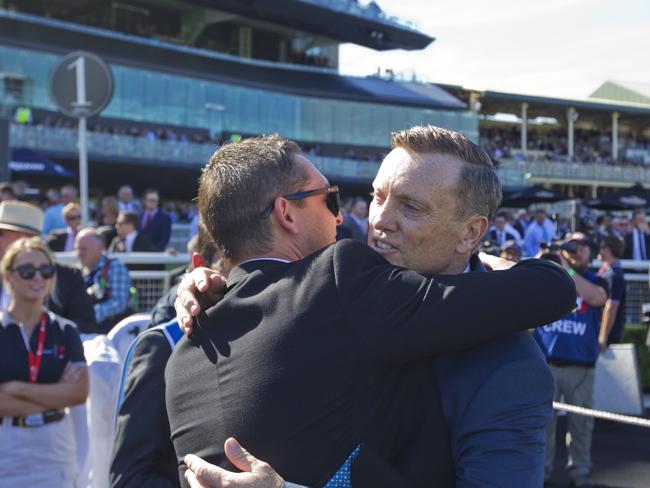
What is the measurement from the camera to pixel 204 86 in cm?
3869

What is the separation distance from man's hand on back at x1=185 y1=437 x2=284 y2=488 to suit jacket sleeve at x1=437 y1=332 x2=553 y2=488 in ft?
1.25

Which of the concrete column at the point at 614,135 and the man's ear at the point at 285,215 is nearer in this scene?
the man's ear at the point at 285,215

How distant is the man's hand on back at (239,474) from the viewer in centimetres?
164

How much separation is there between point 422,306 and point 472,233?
1.30 ft

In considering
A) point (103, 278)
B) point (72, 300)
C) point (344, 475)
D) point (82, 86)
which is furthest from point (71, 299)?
point (344, 475)

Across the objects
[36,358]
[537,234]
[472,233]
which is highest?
[472,233]

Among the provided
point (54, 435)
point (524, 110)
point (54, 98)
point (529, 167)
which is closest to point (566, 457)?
point (54, 435)

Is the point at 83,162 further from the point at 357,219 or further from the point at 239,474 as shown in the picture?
the point at 239,474

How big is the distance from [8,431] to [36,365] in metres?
0.34

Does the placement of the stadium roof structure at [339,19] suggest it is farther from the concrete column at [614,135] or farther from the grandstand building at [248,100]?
the concrete column at [614,135]

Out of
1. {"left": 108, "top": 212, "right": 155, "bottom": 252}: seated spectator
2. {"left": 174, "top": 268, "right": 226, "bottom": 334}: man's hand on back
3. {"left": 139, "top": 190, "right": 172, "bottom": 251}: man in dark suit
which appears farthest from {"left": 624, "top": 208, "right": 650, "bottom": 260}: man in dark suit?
{"left": 174, "top": 268, "right": 226, "bottom": 334}: man's hand on back

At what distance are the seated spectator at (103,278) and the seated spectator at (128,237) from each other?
2250 mm

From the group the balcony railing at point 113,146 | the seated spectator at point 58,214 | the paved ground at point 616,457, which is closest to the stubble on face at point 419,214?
the paved ground at point 616,457

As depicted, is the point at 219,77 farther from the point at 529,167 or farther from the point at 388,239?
the point at 388,239
